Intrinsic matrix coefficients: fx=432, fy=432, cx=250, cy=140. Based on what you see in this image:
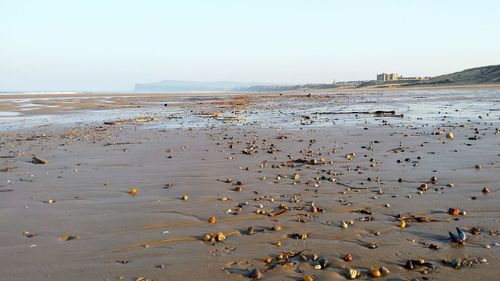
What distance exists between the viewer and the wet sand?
370 cm

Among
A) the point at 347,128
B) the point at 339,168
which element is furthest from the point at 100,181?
the point at 347,128

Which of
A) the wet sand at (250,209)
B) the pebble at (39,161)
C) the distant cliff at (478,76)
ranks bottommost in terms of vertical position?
the wet sand at (250,209)

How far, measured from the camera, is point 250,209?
209 inches

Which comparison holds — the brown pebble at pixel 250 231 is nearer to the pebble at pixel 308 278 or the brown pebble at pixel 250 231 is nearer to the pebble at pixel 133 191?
the pebble at pixel 308 278

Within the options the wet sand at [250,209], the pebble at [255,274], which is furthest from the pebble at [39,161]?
the pebble at [255,274]

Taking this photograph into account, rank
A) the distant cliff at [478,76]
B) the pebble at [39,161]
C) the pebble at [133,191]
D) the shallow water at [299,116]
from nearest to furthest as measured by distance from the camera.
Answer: the pebble at [133,191] < the pebble at [39,161] < the shallow water at [299,116] < the distant cliff at [478,76]

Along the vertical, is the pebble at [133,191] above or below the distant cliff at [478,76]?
below

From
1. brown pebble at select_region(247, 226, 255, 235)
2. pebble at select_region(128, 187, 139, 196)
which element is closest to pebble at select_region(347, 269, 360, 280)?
brown pebble at select_region(247, 226, 255, 235)

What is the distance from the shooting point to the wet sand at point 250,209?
3697 millimetres

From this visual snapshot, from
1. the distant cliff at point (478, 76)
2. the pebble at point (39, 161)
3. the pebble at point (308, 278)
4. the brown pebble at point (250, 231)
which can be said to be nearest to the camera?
the pebble at point (308, 278)

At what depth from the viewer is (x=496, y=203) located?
17.0 feet

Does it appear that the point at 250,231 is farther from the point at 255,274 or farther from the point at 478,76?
the point at 478,76

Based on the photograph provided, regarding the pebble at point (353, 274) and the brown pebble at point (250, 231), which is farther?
the brown pebble at point (250, 231)

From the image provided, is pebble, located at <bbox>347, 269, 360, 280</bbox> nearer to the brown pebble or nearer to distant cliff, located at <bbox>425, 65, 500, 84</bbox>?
the brown pebble
